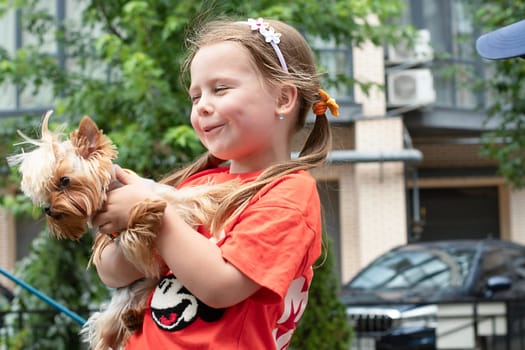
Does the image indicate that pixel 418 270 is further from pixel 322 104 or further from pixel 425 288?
pixel 322 104

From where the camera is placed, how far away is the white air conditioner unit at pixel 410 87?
16.2 meters

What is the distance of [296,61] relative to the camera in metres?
2.47

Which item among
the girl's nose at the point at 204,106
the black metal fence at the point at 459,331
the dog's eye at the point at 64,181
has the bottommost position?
the black metal fence at the point at 459,331

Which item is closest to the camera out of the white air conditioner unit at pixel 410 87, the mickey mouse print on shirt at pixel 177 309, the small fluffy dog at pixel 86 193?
the small fluffy dog at pixel 86 193

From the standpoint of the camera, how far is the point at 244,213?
7.29ft

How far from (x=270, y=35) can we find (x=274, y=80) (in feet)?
0.44

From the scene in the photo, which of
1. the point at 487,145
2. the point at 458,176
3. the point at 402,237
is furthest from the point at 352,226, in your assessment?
the point at 487,145

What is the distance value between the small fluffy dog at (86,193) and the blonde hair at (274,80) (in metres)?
0.08

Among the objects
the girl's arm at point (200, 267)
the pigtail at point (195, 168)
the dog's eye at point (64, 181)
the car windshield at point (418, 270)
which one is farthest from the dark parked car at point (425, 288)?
the dog's eye at point (64, 181)

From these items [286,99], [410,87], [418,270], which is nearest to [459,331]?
[418,270]

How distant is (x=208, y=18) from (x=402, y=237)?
46.1 feet

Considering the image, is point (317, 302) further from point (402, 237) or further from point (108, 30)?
point (402, 237)

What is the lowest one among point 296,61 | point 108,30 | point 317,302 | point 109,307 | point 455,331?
point 455,331

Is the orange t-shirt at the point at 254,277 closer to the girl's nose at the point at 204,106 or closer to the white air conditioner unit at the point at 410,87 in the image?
the girl's nose at the point at 204,106
